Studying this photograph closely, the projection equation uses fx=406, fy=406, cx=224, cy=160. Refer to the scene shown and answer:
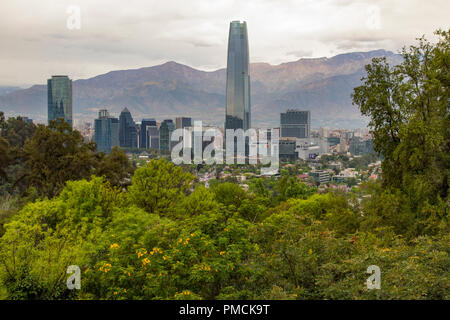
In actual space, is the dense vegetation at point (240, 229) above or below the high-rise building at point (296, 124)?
below

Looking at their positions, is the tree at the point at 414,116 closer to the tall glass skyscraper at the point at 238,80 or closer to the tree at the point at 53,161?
the tree at the point at 53,161

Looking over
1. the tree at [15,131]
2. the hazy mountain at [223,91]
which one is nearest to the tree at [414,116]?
the tree at [15,131]

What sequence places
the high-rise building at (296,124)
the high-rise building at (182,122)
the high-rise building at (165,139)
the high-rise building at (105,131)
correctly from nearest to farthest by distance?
the high-rise building at (165,139) < the high-rise building at (105,131) < the high-rise building at (182,122) < the high-rise building at (296,124)

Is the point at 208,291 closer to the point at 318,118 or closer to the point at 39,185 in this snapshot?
the point at 39,185

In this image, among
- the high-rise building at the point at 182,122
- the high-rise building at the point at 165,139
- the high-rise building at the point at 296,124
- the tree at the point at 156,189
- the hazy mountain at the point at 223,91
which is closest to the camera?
the tree at the point at 156,189

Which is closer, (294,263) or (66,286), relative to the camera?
(294,263)

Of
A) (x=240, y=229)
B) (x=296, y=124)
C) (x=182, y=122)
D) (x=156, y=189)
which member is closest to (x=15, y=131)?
(x=156, y=189)

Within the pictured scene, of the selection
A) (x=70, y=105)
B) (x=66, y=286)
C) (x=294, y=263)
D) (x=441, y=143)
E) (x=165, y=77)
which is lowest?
(x=66, y=286)
